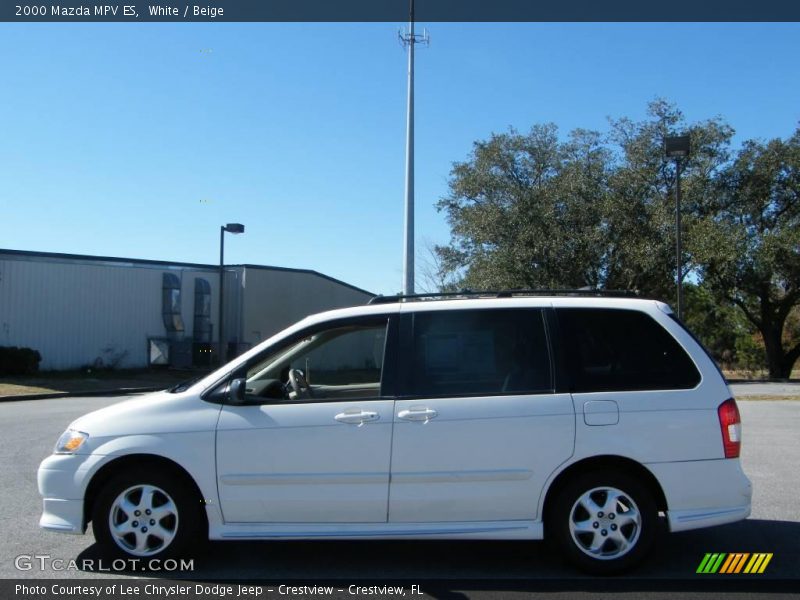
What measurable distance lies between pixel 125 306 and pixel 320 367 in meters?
26.5

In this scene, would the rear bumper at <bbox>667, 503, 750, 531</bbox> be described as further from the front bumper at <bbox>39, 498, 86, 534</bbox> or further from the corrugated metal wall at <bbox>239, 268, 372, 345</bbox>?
the corrugated metal wall at <bbox>239, 268, 372, 345</bbox>

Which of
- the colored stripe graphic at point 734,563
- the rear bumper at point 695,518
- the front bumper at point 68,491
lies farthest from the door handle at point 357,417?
the colored stripe graphic at point 734,563

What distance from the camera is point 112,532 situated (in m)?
5.07

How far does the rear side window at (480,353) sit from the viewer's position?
201 inches

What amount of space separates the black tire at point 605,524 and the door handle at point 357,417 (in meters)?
1.34

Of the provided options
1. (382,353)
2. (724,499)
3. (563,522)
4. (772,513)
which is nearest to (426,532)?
(563,522)

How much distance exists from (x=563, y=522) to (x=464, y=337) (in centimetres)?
138

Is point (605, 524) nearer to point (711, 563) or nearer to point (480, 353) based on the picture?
point (711, 563)

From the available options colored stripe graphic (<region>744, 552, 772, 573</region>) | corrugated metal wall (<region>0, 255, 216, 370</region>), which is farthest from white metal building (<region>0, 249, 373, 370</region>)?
colored stripe graphic (<region>744, 552, 772, 573</region>)

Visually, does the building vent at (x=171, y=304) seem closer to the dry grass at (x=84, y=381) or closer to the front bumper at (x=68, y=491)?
the dry grass at (x=84, y=381)

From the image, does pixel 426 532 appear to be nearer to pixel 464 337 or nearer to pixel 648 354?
pixel 464 337

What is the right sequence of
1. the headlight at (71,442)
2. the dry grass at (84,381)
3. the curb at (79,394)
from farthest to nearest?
→ the dry grass at (84,381), the curb at (79,394), the headlight at (71,442)

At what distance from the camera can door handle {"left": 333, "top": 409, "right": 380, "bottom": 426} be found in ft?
16.4

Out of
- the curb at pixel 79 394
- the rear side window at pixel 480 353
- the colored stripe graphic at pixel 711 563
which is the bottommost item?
the curb at pixel 79 394
